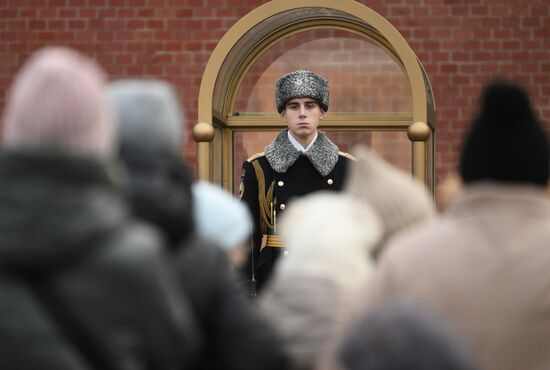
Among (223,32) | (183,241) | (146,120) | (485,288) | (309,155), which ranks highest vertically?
(223,32)

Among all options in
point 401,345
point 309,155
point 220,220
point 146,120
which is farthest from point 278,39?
point 401,345

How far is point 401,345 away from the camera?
4.69 feet

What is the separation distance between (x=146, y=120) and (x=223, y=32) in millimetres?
4514

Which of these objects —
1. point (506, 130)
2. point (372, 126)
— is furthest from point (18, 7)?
point (506, 130)

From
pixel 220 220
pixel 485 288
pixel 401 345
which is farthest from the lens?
pixel 220 220

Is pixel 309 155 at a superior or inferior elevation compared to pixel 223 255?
superior

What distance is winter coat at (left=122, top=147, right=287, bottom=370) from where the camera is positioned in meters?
1.81

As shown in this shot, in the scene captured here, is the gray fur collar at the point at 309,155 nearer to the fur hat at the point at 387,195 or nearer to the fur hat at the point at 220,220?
the fur hat at the point at 387,195

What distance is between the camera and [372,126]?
5430 mm

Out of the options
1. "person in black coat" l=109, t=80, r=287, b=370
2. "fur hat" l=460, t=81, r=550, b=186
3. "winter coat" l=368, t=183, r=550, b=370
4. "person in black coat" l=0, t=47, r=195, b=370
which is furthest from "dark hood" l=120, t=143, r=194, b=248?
"fur hat" l=460, t=81, r=550, b=186

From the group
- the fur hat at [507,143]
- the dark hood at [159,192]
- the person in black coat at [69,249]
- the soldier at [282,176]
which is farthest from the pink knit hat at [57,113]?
the soldier at [282,176]

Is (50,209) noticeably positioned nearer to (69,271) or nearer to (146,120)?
(69,271)

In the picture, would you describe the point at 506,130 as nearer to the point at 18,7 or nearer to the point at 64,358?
the point at 64,358

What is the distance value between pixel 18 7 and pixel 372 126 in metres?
2.44
